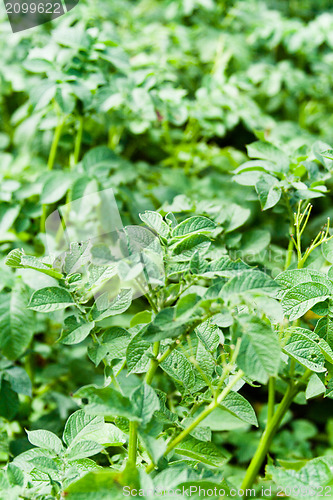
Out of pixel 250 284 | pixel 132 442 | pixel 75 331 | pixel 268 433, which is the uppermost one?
pixel 250 284

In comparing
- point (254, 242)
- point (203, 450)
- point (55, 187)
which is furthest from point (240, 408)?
point (55, 187)

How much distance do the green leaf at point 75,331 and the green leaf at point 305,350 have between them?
30 cm

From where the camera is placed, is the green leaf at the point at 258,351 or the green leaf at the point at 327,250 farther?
the green leaf at the point at 327,250

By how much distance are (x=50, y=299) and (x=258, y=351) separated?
1.11 feet

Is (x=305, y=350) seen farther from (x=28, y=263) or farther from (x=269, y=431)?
(x=28, y=263)

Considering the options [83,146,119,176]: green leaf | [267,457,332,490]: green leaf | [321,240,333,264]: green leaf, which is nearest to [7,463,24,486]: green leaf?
[267,457,332,490]: green leaf

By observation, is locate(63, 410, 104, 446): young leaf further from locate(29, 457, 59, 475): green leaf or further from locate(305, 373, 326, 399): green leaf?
locate(305, 373, 326, 399): green leaf

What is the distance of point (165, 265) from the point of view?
66 centimetres

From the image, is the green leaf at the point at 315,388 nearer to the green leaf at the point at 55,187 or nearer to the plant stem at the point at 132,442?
the plant stem at the point at 132,442

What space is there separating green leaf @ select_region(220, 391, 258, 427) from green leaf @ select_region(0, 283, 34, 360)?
0.50 meters

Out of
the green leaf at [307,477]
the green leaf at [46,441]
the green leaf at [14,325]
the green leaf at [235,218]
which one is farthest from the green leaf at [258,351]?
the green leaf at [14,325]

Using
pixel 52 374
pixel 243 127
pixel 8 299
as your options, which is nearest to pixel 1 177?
pixel 8 299

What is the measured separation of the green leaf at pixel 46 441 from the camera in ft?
2.29

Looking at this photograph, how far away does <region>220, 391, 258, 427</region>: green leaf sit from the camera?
71 centimetres
